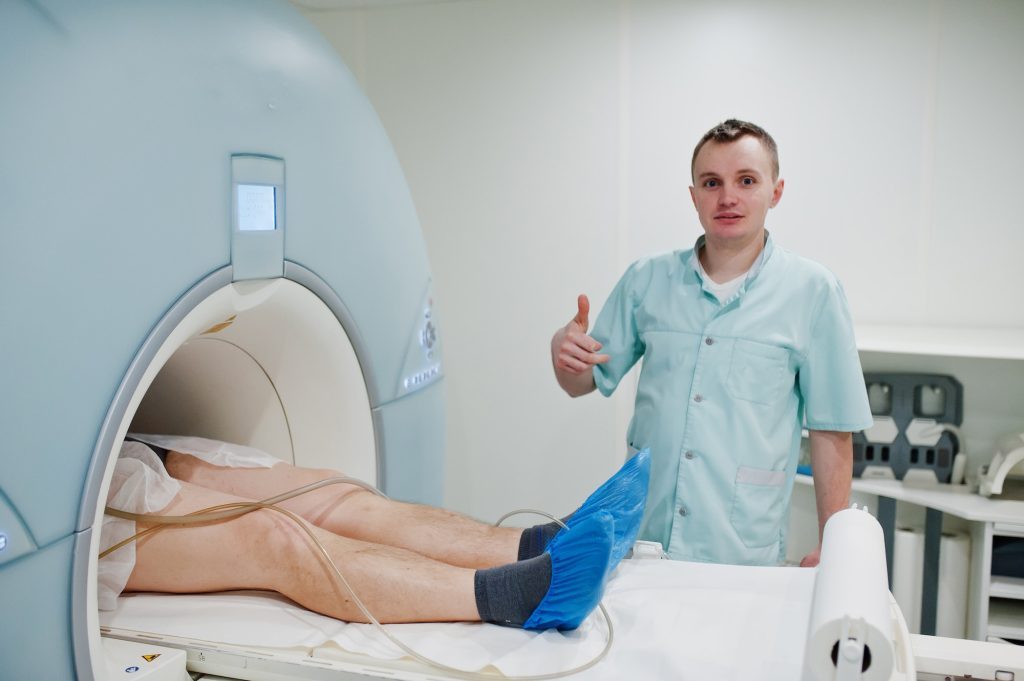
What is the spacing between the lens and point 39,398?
932mm

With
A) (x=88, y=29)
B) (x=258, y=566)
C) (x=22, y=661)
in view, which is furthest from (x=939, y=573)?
(x=88, y=29)

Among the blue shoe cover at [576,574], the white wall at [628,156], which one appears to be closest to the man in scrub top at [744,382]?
the blue shoe cover at [576,574]

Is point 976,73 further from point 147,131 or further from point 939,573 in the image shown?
point 147,131

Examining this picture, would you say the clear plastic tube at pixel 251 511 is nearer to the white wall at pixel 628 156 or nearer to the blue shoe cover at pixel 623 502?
the blue shoe cover at pixel 623 502

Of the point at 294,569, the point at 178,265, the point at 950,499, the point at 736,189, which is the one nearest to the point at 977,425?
the point at 950,499

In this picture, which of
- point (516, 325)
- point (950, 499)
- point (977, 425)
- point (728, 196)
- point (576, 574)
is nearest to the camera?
point (576, 574)

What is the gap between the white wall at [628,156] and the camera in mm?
2375

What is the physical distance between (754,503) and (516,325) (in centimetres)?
138

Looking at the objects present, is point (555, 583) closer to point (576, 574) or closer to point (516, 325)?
point (576, 574)

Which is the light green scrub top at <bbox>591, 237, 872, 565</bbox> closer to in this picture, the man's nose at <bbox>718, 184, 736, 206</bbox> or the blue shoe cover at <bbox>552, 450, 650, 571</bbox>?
the man's nose at <bbox>718, 184, 736, 206</bbox>

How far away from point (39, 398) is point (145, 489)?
44 centimetres

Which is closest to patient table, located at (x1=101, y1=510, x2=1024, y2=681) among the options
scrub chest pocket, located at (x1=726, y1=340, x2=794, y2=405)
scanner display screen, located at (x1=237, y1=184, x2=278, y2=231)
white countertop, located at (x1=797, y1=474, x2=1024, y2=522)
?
scrub chest pocket, located at (x1=726, y1=340, x2=794, y2=405)

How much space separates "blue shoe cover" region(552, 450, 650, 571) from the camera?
1.17 metres

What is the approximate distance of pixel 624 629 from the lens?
3.64 ft
